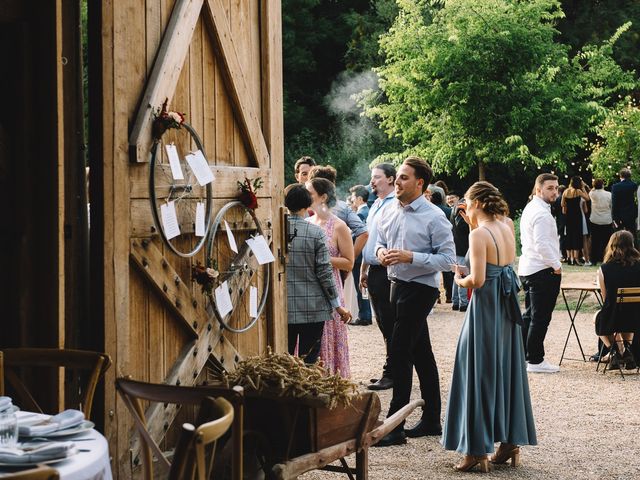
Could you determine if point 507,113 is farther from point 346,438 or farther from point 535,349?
point 346,438

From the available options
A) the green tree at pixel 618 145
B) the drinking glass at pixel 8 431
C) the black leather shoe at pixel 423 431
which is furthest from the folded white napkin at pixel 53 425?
the green tree at pixel 618 145

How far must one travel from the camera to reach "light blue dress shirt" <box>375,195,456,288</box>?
7309mm

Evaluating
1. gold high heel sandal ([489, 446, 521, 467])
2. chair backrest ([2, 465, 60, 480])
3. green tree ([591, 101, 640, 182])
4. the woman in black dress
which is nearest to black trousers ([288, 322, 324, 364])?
gold high heel sandal ([489, 446, 521, 467])

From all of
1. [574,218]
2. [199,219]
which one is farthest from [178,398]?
[574,218]

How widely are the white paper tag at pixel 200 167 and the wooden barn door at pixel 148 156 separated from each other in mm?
262

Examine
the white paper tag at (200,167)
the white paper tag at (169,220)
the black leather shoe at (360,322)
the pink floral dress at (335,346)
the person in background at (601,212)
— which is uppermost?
the person in background at (601,212)

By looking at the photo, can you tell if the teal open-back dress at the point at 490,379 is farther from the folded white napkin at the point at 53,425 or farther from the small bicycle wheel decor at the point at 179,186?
the folded white napkin at the point at 53,425

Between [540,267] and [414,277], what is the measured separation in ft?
10.2

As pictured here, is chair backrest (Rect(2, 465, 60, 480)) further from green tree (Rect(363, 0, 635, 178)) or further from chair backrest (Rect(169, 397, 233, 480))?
green tree (Rect(363, 0, 635, 178))

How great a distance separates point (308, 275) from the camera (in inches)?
290

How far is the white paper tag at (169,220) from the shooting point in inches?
Result: 210

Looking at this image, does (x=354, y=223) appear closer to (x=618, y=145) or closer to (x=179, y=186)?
(x=179, y=186)

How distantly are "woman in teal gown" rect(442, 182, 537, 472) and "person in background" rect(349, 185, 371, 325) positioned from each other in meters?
6.72

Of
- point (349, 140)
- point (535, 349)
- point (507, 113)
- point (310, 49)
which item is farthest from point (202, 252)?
point (310, 49)
